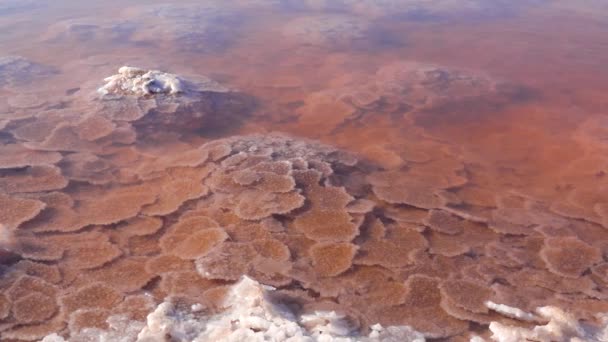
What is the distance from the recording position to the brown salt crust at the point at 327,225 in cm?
444

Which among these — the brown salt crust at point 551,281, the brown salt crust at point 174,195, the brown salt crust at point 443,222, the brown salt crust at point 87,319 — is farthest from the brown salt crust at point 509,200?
the brown salt crust at point 87,319

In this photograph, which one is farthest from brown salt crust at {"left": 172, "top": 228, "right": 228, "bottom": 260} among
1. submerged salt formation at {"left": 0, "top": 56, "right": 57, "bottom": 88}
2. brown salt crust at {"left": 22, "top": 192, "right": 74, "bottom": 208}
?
submerged salt formation at {"left": 0, "top": 56, "right": 57, "bottom": 88}

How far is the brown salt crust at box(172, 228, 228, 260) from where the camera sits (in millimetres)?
4156

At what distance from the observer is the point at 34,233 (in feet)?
14.2

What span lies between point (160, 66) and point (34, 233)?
4635mm

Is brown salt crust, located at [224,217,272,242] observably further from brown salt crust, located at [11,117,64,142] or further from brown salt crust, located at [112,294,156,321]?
brown salt crust, located at [11,117,64,142]

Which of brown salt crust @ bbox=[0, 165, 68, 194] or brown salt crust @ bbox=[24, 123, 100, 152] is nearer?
brown salt crust @ bbox=[0, 165, 68, 194]

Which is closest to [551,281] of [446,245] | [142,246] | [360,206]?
[446,245]

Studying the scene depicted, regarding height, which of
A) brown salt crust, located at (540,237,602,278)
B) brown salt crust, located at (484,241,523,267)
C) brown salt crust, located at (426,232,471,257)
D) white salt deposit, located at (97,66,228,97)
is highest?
white salt deposit, located at (97,66,228,97)

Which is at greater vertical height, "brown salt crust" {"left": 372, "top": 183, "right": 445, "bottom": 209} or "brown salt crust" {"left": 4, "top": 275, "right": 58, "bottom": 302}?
"brown salt crust" {"left": 4, "top": 275, "right": 58, "bottom": 302}

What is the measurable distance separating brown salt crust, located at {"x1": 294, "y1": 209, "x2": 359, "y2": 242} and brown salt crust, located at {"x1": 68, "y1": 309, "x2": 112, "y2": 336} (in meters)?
1.75

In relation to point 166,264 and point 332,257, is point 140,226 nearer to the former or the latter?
point 166,264

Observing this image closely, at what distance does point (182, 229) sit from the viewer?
447cm

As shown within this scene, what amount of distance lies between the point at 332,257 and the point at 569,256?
209 centimetres
